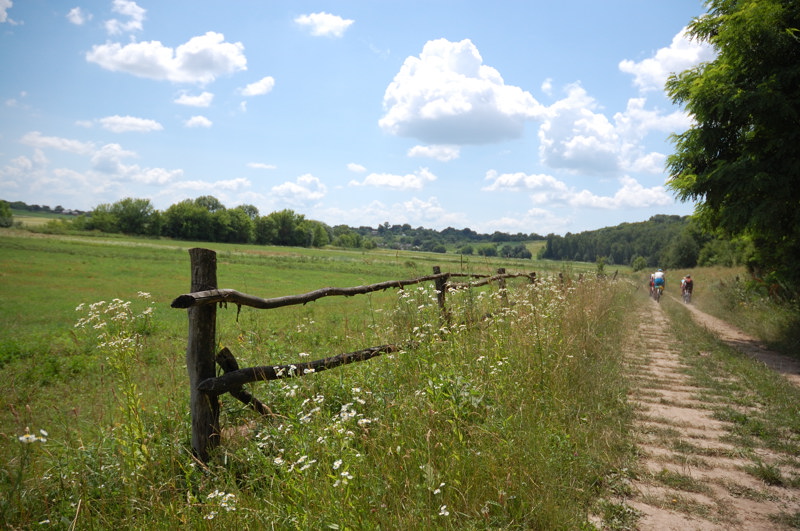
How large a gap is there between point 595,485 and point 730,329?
12906 mm

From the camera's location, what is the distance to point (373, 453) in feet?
10.5

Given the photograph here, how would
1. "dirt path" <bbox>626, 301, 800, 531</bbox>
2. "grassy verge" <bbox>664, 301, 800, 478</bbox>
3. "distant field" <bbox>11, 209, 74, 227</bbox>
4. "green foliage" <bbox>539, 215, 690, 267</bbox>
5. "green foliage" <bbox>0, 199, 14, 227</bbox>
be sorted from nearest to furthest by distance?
"dirt path" <bbox>626, 301, 800, 531</bbox>, "grassy verge" <bbox>664, 301, 800, 478</bbox>, "green foliage" <bbox>0, 199, 14, 227</bbox>, "distant field" <bbox>11, 209, 74, 227</bbox>, "green foliage" <bbox>539, 215, 690, 267</bbox>

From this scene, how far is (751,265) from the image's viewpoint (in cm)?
1850

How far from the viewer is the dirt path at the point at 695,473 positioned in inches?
128

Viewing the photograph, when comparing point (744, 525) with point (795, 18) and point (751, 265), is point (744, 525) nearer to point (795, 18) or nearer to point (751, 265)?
point (795, 18)

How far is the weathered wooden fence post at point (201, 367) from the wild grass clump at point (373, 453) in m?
0.16

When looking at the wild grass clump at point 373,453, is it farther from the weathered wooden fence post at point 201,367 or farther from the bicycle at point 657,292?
the bicycle at point 657,292

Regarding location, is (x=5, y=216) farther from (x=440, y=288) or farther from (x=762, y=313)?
(x=762, y=313)

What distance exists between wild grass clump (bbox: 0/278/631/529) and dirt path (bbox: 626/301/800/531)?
33 cm

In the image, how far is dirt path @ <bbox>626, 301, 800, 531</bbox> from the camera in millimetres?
3254

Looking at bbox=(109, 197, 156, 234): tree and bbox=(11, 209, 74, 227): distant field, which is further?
bbox=(109, 197, 156, 234): tree

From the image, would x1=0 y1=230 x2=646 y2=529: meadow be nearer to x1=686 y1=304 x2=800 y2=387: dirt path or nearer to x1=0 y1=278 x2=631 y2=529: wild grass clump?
x1=0 y1=278 x2=631 y2=529: wild grass clump

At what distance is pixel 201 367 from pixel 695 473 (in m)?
4.61

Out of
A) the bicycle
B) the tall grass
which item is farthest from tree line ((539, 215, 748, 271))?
the tall grass
